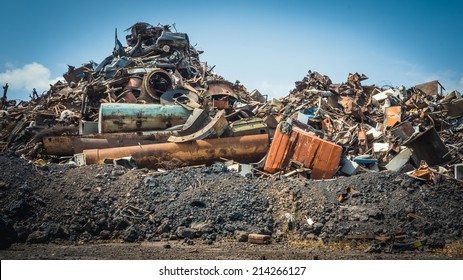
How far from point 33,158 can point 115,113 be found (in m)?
2.06

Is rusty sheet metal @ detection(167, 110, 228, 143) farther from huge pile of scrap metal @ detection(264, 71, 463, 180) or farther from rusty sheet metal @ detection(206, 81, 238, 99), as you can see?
rusty sheet metal @ detection(206, 81, 238, 99)

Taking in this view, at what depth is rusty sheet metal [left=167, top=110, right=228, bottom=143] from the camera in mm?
8406

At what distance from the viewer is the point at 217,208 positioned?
6.35m

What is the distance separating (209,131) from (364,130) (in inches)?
165

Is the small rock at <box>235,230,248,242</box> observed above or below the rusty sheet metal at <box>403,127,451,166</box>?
below

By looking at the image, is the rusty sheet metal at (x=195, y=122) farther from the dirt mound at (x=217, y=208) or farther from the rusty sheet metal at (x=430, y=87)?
the rusty sheet metal at (x=430, y=87)

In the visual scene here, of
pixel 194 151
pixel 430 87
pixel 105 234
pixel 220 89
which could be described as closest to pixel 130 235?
pixel 105 234

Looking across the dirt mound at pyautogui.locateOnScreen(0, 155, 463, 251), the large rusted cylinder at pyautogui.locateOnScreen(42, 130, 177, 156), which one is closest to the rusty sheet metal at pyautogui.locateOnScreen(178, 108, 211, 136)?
the large rusted cylinder at pyautogui.locateOnScreen(42, 130, 177, 156)

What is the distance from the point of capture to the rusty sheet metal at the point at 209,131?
27.6 feet

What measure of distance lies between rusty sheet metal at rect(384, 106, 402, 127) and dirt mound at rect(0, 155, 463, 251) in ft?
13.2

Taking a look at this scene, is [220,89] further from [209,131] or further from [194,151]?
[194,151]

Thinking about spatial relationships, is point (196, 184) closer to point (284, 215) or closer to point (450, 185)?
point (284, 215)

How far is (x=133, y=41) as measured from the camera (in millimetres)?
15367

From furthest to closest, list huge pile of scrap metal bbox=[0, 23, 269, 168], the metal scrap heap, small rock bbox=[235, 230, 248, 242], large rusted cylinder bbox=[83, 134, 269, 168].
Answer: huge pile of scrap metal bbox=[0, 23, 269, 168] < large rusted cylinder bbox=[83, 134, 269, 168] < the metal scrap heap < small rock bbox=[235, 230, 248, 242]
